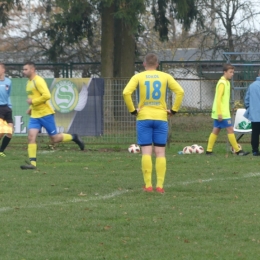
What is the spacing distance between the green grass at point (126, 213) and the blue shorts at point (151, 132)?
0.65m

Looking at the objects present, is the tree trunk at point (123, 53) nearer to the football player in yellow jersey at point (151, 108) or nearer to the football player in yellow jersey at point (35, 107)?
the football player in yellow jersey at point (35, 107)

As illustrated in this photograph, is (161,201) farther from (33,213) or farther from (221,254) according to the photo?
(221,254)

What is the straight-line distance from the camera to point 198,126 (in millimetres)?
18922

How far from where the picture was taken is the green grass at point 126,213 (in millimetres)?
6102

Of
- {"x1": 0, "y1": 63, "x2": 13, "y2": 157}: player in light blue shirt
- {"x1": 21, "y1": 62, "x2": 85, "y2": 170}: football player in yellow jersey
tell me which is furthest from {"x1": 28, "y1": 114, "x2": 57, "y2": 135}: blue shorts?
{"x1": 0, "y1": 63, "x2": 13, "y2": 157}: player in light blue shirt

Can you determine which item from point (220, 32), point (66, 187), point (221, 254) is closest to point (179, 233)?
point (221, 254)

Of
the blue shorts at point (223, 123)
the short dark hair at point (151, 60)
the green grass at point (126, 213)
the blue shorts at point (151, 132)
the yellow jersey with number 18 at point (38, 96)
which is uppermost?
the short dark hair at point (151, 60)

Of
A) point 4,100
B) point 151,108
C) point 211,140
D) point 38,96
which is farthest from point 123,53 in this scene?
point 151,108

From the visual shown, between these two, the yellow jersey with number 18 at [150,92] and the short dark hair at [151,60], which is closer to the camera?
the yellow jersey with number 18 at [150,92]

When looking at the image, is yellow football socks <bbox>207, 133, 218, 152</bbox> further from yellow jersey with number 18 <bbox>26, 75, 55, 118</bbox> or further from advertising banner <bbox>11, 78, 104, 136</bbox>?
yellow jersey with number 18 <bbox>26, 75, 55, 118</bbox>

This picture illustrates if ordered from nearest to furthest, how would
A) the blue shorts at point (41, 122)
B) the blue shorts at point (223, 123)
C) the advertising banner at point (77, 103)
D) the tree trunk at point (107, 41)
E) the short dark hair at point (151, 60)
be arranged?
the short dark hair at point (151, 60), the blue shorts at point (41, 122), the blue shorts at point (223, 123), the advertising banner at point (77, 103), the tree trunk at point (107, 41)

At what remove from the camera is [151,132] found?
923cm

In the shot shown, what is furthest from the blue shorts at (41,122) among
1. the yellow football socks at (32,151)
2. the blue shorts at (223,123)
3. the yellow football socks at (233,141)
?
the yellow football socks at (233,141)

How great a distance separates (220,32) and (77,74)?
12526mm
